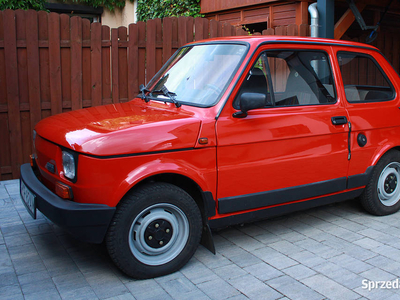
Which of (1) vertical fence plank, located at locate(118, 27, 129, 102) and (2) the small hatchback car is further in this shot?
(1) vertical fence plank, located at locate(118, 27, 129, 102)

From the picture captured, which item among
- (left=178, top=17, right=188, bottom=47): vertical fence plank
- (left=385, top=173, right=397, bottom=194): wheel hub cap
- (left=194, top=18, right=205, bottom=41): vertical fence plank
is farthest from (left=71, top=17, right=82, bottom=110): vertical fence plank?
(left=385, top=173, right=397, bottom=194): wheel hub cap

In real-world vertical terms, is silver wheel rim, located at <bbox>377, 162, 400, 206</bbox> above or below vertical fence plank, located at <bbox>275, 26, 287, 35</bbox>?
below

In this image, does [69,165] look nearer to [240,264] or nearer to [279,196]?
[240,264]

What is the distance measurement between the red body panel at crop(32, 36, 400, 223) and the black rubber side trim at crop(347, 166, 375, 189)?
0.05 m

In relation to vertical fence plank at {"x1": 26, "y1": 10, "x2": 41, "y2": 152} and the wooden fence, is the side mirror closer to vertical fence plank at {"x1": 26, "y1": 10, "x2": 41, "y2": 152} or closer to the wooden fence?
the wooden fence

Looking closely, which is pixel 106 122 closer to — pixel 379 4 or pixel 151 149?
pixel 151 149

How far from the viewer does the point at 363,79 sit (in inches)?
196

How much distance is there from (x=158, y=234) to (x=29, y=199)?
1.17m

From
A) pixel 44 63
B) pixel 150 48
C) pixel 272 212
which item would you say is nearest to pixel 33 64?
pixel 44 63

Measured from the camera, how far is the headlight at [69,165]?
3266mm

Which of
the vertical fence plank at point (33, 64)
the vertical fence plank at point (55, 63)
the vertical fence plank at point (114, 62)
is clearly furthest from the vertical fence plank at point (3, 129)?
the vertical fence plank at point (114, 62)

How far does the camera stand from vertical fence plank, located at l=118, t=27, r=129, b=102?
22.7ft

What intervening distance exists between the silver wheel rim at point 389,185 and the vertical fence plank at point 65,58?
15.2 ft

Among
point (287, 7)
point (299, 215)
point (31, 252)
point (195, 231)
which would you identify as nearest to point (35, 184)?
point (31, 252)
